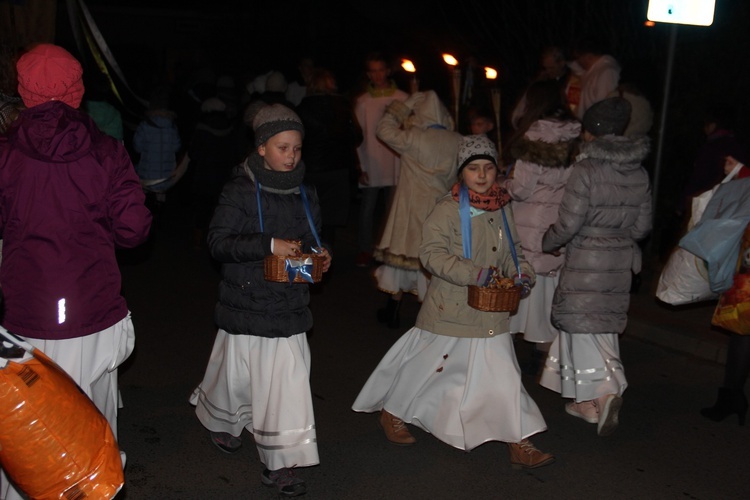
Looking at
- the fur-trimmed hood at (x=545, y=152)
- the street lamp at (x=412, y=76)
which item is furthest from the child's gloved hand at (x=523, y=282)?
the street lamp at (x=412, y=76)

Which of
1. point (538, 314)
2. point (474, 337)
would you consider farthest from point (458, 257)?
point (538, 314)

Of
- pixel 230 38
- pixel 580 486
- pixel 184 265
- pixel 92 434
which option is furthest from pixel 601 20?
pixel 230 38

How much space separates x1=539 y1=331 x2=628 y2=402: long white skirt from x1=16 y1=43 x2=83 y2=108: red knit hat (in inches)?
133

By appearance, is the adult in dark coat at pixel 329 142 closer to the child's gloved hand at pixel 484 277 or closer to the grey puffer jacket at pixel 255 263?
the grey puffer jacket at pixel 255 263

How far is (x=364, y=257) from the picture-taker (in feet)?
34.6

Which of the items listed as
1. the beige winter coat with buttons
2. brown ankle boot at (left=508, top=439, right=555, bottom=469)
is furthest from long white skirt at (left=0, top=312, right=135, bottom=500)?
brown ankle boot at (left=508, top=439, right=555, bottom=469)

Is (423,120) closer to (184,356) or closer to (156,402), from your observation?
(184,356)

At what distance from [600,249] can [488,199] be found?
1050 mm

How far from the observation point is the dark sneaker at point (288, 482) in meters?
4.68

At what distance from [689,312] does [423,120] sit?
10.2 ft

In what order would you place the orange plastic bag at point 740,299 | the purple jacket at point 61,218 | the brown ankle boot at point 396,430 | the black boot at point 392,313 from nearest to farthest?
1. the purple jacket at point 61,218
2. the brown ankle boot at point 396,430
3. the orange plastic bag at point 740,299
4. the black boot at point 392,313

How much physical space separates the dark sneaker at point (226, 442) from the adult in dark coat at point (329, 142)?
4.89m

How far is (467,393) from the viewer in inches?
199

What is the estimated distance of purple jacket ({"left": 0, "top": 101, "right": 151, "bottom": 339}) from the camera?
12.3 feet
